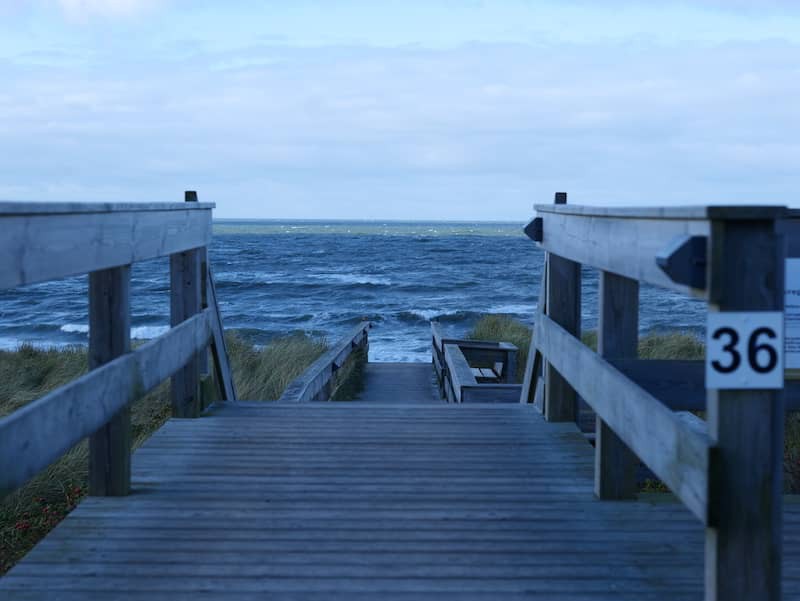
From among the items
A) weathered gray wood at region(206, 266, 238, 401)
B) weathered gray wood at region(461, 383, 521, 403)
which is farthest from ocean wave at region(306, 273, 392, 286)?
weathered gray wood at region(206, 266, 238, 401)

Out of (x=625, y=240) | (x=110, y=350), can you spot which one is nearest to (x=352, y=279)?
(x=110, y=350)

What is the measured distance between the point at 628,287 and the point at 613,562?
1241 mm

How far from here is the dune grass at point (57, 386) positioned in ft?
19.7

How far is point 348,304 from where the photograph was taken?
35781 mm

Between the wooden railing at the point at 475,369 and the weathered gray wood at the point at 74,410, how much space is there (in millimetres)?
3580

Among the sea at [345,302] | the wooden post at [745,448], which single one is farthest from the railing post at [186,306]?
the sea at [345,302]

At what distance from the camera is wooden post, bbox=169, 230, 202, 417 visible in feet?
20.2

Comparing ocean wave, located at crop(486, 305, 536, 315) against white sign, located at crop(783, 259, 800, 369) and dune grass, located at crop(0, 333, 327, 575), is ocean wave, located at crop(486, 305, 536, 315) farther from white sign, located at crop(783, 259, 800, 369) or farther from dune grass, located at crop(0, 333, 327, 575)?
white sign, located at crop(783, 259, 800, 369)

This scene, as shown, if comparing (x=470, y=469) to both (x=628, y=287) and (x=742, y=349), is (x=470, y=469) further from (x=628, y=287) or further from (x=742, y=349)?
(x=742, y=349)

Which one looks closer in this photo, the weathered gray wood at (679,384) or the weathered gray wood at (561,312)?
the weathered gray wood at (679,384)

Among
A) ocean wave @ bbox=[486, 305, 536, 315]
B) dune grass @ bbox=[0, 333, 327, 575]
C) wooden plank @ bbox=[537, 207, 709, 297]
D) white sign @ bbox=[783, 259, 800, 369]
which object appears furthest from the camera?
ocean wave @ bbox=[486, 305, 536, 315]

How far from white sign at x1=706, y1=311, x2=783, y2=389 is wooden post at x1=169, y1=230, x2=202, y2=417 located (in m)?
4.22

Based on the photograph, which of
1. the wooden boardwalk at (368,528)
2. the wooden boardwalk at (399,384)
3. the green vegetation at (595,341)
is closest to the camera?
the wooden boardwalk at (368,528)

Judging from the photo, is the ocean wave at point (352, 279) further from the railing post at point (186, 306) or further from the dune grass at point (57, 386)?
the railing post at point (186, 306)
